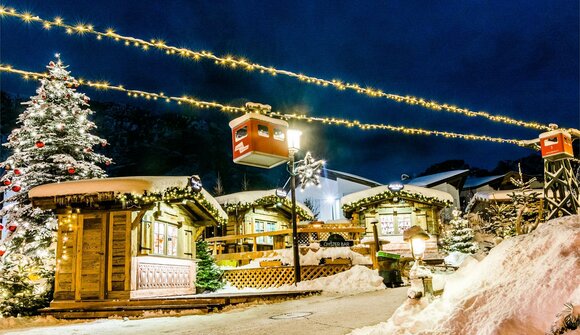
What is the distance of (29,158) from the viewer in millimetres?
19766

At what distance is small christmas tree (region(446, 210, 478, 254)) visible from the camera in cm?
2534

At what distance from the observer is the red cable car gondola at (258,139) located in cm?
935

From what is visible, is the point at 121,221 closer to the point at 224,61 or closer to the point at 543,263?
the point at 224,61

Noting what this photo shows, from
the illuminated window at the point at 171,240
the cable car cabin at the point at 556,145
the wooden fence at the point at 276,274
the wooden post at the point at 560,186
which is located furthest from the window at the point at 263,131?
the wooden post at the point at 560,186

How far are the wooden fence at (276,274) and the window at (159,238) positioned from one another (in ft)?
12.6

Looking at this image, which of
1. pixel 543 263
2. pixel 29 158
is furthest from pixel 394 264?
pixel 29 158

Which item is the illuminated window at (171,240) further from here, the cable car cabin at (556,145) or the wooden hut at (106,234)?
the cable car cabin at (556,145)

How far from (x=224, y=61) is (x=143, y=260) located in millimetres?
8252

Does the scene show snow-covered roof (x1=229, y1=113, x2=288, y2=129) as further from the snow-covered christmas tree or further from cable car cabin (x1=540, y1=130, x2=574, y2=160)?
the snow-covered christmas tree

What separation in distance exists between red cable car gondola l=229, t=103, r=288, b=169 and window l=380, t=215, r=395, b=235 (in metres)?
20.0

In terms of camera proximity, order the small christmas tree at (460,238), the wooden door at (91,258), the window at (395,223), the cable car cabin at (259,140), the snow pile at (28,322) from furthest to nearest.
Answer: the window at (395,223) → the small christmas tree at (460,238) → the wooden door at (91,258) → the snow pile at (28,322) → the cable car cabin at (259,140)

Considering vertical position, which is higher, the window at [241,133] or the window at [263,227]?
the window at [241,133]

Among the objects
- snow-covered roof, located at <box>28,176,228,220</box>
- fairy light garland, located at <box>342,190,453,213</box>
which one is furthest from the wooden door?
fairy light garland, located at <box>342,190,453,213</box>

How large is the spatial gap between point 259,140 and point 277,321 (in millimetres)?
3679
